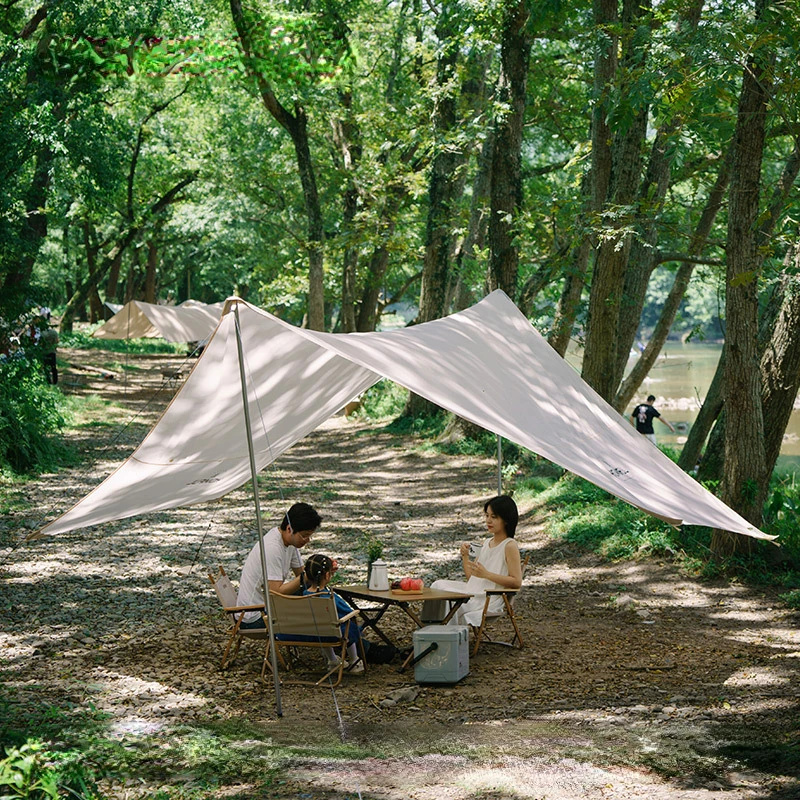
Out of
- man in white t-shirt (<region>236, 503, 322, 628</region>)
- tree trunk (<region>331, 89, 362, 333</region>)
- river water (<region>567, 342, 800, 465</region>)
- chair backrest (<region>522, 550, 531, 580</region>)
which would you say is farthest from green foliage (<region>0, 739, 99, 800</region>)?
tree trunk (<region>331, 89, 362, 333</region>)

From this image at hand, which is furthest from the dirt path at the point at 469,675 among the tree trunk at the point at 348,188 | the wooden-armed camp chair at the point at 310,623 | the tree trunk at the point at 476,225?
the tree trunk at the point at 348,188

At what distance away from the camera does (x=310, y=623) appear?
5.69 m

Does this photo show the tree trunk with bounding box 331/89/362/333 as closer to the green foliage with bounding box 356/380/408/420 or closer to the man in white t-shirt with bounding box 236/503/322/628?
the green foliage with bounding box 356/380/408/420

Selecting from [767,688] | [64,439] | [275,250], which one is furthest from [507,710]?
[275,250]

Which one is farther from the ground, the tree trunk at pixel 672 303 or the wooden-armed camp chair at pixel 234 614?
the tree trunk at pixel 672 303

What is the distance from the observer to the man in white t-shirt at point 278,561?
6.01 m

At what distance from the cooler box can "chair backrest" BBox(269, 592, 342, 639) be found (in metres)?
0.54

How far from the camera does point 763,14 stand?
6.86m

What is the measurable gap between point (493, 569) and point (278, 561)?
1.56 m

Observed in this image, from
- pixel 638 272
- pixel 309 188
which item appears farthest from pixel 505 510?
pixel 309 188

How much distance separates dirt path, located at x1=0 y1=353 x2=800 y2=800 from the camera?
432 cm

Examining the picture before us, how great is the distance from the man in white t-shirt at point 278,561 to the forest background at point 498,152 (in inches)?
147

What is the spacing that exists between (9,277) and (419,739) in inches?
428

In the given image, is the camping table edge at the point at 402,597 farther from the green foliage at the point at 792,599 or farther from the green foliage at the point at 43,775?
the green foliage at the point at 792,599
